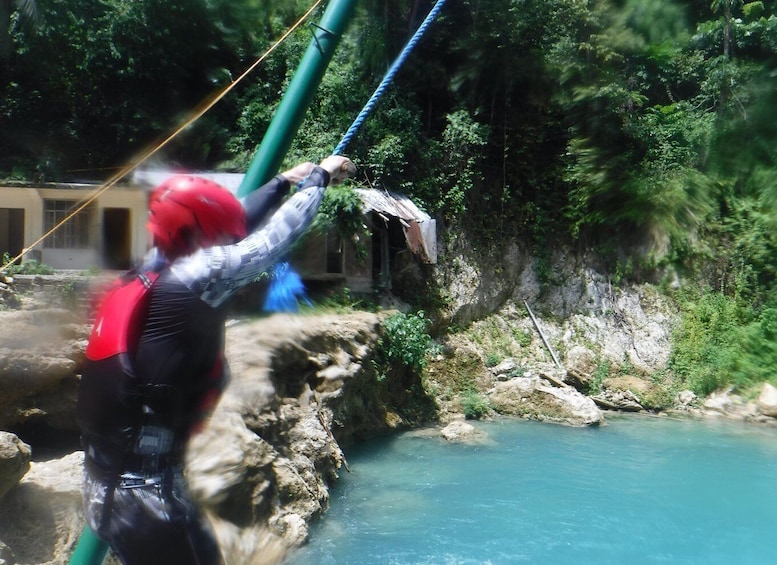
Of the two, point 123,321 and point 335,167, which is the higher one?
Answer: point 335,167

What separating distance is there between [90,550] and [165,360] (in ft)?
2.08

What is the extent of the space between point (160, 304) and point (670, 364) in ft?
40.3

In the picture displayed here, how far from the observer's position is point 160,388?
1.38 metres

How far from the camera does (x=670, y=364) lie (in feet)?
39.8

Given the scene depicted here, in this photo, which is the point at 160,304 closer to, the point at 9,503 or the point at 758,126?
the point at 9,503

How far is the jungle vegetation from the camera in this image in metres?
10.9

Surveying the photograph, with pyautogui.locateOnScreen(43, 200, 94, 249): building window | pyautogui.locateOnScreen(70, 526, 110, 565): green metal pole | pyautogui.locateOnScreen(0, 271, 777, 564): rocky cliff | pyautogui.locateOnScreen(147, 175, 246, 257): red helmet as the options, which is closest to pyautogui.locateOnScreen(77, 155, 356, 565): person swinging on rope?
pyautogui.locateOnScreen(147, 175, 246, 257): red helmet

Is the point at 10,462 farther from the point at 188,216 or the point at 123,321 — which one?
the point at 188,216

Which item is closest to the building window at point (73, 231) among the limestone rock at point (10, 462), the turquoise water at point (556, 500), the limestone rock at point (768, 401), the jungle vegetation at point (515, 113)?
the limestone rock at point (10, 462)

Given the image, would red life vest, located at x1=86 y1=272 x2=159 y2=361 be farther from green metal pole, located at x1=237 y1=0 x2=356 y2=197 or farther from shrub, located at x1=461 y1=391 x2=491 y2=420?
shrub, located at x1=461 y1=391 x2=491 y2=420

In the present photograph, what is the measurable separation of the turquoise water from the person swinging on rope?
4.37m

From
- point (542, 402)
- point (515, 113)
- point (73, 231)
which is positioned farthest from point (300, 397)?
point (515, 113)

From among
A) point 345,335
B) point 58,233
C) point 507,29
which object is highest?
point 507,29

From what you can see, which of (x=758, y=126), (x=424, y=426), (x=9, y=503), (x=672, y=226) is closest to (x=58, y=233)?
(x=9, y=503)
